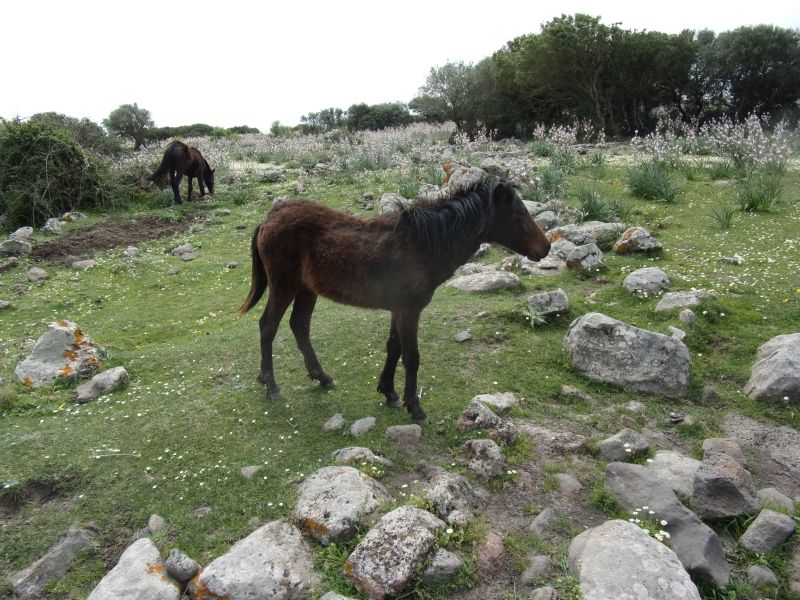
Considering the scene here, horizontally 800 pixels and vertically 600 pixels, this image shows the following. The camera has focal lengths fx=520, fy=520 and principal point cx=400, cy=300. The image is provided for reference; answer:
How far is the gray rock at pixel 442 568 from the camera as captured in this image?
130 inches

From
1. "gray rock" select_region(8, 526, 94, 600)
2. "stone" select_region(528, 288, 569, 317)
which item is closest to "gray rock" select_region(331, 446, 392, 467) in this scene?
Answer: "gray rock" select_region(8, 526, 94, 600)

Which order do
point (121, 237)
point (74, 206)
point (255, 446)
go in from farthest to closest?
point (74, 206) < point (121, 237) < point (255, 446)

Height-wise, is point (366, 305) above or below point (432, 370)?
above

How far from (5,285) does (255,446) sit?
8884 millimetres

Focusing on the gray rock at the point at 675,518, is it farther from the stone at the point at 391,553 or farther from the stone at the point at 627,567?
the stone at the point at 391,553

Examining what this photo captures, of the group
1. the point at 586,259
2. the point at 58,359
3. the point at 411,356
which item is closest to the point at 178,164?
the point at 58,359

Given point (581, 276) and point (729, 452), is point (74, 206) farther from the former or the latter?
point (729, 452)

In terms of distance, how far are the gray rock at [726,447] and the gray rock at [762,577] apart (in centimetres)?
127

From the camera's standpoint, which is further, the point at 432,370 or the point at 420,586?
the point at 432,370

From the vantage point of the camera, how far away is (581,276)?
884 cm

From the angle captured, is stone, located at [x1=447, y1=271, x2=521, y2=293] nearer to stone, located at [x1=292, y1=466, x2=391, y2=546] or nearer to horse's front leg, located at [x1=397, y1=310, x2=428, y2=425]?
horse's front leg, located at [x1=397, y1=310, x2=428, y2=425]

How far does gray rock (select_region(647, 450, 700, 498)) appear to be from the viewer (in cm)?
406

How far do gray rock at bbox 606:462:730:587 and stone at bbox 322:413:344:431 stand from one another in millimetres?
2547

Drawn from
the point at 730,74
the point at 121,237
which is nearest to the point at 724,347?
the point at 121,237
